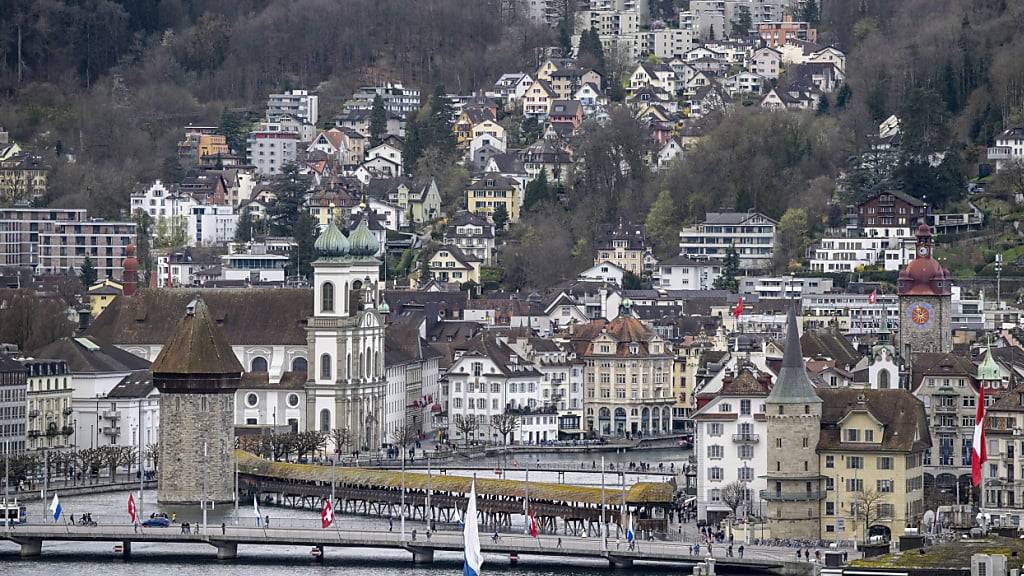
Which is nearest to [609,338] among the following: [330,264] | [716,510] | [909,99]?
[330,264]

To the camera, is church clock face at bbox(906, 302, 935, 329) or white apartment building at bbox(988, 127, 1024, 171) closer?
church clock face at bbox(906, 302, 935, 329)

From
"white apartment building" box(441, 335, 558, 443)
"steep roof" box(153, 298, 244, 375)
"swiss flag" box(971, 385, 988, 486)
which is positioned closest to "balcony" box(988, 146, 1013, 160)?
"white apartment building" box(441, 335, 558, 443)

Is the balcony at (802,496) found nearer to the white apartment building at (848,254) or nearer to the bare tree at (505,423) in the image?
the bare tree at (505,423)

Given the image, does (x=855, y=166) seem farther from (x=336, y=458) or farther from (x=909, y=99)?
(x=336, y=458)

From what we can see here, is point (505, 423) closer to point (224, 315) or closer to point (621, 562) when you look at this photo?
point (224, 315)

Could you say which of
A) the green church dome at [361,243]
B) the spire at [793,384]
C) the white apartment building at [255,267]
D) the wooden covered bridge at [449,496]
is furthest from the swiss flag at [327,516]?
the white apartment building at [255,267]

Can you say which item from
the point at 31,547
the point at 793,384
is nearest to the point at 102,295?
the point at 31,547

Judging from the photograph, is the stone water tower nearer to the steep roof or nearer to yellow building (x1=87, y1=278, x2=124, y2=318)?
the steep roof

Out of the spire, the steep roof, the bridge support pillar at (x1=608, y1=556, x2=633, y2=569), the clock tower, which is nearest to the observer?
the bridge support pillar at (x1=608, y1=556, x2=633, y2=569)
